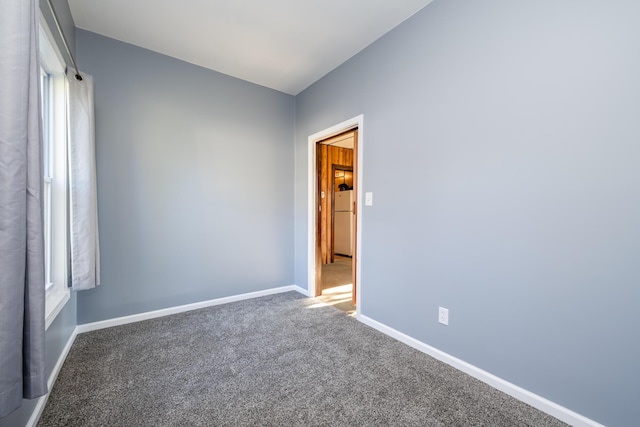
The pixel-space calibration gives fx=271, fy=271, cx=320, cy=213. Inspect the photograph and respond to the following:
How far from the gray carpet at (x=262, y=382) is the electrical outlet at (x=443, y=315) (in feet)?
0.96

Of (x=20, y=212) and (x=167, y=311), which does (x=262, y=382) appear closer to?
(x=20, y=212)

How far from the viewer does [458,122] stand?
1.87 metres

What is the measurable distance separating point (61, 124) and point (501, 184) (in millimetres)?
3121

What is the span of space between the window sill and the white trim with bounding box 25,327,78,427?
1.13 ft

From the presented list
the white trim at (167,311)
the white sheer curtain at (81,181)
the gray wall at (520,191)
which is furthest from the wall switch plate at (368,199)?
the white sheer curtain at (81,181)

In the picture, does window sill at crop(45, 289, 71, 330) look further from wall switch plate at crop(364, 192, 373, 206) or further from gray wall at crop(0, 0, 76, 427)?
wall switch plate at crop(364, 192, 373, 206)

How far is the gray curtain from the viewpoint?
834 mm

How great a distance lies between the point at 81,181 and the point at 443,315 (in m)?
2.88

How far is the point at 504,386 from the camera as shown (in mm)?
1627

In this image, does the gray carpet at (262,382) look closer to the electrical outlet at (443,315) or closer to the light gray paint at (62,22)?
the electrical outlet at (443,315)

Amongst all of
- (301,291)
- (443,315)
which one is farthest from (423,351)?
(301,291)

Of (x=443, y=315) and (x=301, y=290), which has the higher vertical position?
(x=443, y=315)

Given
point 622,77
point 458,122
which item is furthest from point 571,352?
point 458,122

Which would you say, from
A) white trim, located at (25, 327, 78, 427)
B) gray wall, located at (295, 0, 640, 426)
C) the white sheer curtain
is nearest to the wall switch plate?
gray wall, located at (295, 0, 640, 426)
